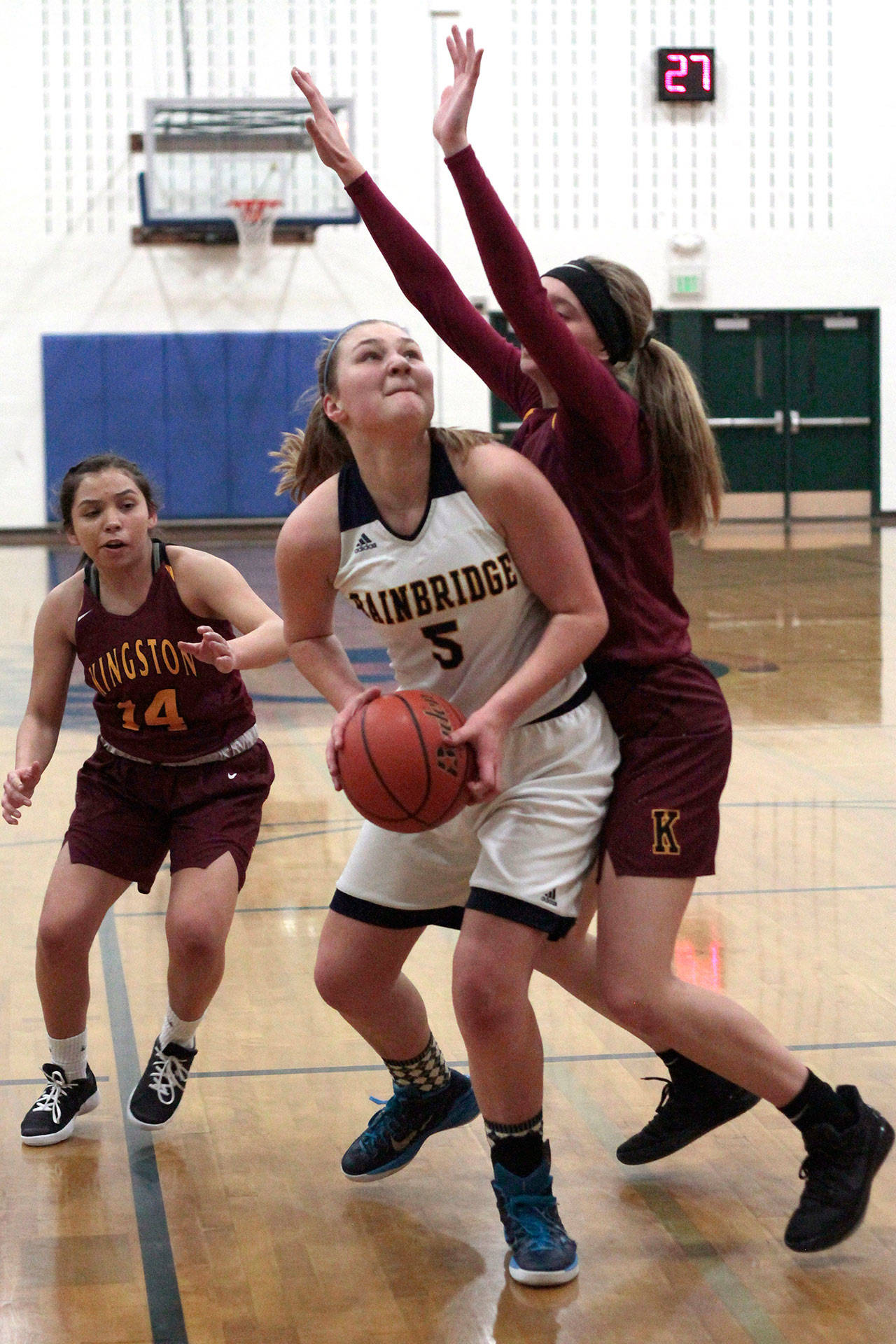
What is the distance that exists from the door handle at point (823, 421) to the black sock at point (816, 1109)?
15086 mm

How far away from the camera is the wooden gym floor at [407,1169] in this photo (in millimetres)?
2170

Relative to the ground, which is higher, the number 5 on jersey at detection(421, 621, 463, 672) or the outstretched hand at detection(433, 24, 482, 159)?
the outstretched hand at detection(433, 24, 482, 159)

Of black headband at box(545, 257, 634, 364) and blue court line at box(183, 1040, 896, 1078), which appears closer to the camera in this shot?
black headband at box(545, 257, 634, 364)

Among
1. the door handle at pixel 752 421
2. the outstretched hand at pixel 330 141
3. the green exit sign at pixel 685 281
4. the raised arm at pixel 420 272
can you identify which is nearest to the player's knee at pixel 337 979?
the raised arm at pixel 420 272

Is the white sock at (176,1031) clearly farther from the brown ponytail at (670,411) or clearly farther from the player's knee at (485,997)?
the brown ponytail at (670,411)

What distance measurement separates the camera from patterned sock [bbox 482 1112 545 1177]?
2.33 metres

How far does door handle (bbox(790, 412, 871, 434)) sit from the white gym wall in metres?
1.11

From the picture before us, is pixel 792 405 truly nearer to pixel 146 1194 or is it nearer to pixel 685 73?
pixel 685 73

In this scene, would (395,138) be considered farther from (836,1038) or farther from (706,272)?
(836,1038)

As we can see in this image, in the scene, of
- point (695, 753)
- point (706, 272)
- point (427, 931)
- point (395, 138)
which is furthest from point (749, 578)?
point (695, 753)

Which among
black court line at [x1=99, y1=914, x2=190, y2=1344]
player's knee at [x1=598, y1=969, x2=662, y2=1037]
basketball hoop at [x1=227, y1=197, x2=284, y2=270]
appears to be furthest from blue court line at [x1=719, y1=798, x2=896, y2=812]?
basketball hoop at [x1=227, y1=197, x2=284, y2=270]

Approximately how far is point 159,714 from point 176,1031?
1.93 feet

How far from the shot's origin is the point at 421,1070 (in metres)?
2.64

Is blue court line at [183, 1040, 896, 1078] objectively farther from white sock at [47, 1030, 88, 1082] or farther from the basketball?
the basketball
